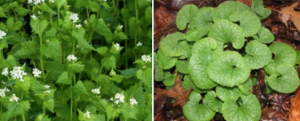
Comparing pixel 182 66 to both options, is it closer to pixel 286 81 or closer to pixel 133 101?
pixel 133 101

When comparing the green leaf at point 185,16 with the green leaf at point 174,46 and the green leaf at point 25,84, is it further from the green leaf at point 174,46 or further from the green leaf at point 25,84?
the green leaf at point 25,84

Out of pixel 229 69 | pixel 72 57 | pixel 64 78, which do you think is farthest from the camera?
pixel 72 57

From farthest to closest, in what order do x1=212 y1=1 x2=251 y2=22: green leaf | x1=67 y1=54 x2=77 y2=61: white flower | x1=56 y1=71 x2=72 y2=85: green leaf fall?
1. x1=67 y1=54 x2=77 y2=61: white flower
2. x1=56 y1=71 x2=72 y2=85: green leaf
3. x1=212 y1=1 x2=251 y2=22: green leaf

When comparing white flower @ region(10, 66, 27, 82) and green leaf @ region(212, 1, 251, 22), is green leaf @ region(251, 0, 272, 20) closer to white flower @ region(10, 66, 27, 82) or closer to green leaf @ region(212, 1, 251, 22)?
green leaf @ region(212, 1, 251, 22)

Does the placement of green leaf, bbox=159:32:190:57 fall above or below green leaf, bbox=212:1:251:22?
below

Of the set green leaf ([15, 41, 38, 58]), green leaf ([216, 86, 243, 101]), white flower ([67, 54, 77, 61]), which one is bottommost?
green leaf ([216, 86, 243, 101])

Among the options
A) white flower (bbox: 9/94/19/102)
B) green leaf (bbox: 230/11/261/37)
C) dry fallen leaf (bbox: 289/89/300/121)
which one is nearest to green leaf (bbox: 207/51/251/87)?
green leaf (bbox: 230/11/261/37)

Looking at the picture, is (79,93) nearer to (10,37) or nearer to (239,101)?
(10,37)

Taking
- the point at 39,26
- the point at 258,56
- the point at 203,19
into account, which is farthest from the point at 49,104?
the point at 258,56
